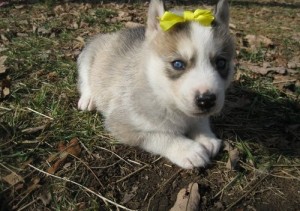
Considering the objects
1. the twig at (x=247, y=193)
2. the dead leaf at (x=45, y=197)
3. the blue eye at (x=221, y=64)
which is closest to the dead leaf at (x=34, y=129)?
the dead leaf at (x=45, y=197)

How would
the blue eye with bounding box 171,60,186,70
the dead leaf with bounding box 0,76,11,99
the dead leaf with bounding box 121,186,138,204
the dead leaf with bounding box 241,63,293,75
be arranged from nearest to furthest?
the dead leaf with bounding box 121,186,138,204 < the blue eye with bounding box 171,60,186,70 < the dead leaf with bounding box 0,76,11,99 < the dead leaf with bounding box 241,63,293,75

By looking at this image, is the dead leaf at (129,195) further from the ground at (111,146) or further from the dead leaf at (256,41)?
the dead leaf at (256,41)

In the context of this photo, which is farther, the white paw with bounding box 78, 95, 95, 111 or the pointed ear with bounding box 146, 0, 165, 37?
the white paw with bounding box 78, 95, 95, 111

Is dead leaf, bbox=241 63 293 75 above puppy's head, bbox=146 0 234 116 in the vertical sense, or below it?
below

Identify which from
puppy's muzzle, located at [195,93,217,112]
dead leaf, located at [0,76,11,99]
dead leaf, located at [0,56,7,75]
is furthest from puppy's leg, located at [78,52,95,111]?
puppy's muzzle, located at [195,93,217,112]

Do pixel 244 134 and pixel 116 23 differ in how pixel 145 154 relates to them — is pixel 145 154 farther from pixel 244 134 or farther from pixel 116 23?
pixel 116 23

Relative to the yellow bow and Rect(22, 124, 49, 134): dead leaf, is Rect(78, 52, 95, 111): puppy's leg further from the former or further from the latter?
the yellow bow

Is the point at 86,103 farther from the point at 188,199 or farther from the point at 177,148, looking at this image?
the point at 188,199

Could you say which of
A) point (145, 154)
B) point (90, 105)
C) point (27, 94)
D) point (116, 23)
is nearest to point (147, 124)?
point (145, 154)
